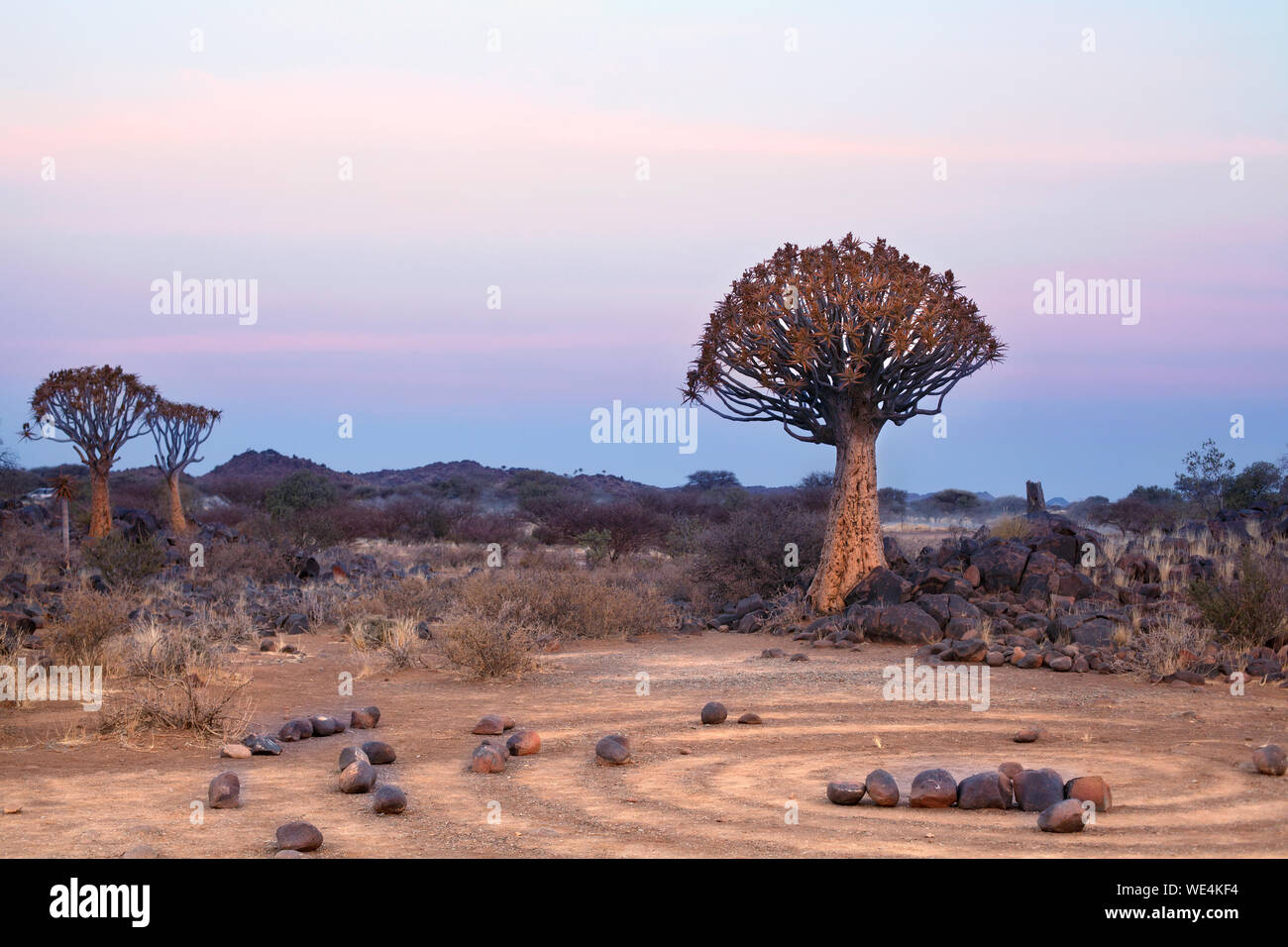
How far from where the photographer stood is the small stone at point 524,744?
7.99 metres

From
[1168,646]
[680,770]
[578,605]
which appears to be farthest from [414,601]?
[1168,646]

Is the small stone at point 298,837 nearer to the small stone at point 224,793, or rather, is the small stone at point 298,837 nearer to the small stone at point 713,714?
the small stone at point 224,793

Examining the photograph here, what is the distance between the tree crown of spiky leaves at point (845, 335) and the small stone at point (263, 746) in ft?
28.7

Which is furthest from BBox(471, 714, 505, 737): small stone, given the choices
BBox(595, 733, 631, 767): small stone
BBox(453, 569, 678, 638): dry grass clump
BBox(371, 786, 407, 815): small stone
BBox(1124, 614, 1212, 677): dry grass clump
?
BBox(1124, 614, 1212, 677): dry grass clump

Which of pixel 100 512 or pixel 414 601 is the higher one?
pixel 100 512

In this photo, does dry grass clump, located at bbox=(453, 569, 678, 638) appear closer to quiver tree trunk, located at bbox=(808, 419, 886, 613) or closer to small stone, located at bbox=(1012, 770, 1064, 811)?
quiver tree trunk, located at bbox=(808, 419, 886, 613)

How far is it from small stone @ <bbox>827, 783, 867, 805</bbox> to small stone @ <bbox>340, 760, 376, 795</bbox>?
2.80 metres

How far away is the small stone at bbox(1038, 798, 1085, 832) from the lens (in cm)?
559

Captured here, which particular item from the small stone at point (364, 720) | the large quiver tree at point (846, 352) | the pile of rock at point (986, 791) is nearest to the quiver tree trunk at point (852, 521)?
the large quiver tree at point (846, 352)

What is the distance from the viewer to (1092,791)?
6.00m

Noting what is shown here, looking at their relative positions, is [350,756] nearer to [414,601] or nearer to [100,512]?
[414,601]

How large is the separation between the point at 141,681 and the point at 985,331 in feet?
36.9

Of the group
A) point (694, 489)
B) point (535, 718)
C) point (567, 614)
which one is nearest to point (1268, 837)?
point (535, 718)

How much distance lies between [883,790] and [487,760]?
268cm
